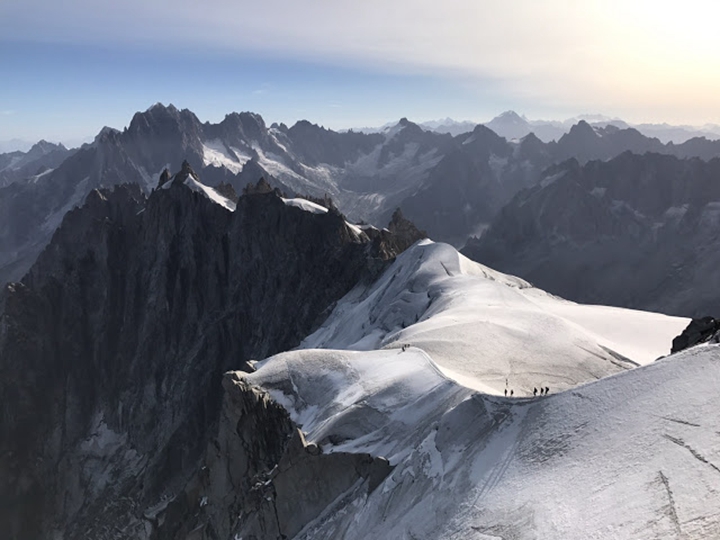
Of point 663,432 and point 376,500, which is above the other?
point 663,432

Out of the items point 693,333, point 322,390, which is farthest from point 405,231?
point 693,333

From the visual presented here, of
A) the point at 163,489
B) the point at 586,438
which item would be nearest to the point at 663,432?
the point at 586,438

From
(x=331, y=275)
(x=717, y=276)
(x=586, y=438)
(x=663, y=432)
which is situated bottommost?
(x=717, y=276)

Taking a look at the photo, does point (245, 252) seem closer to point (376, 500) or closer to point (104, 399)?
point (104, 399)

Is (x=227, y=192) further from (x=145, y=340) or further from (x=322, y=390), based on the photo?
(x=322, y=390)

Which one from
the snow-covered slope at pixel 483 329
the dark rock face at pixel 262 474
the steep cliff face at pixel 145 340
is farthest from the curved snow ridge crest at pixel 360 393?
the steep cliff face at pixel 145 340

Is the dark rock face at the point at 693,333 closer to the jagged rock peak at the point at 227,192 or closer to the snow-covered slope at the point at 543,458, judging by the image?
the snow-covered slope at the point at 543,458

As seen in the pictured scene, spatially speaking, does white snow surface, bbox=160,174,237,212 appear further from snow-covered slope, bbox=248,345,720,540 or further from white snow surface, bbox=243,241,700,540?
snow-covered slope, bbox=248,345,720,540
